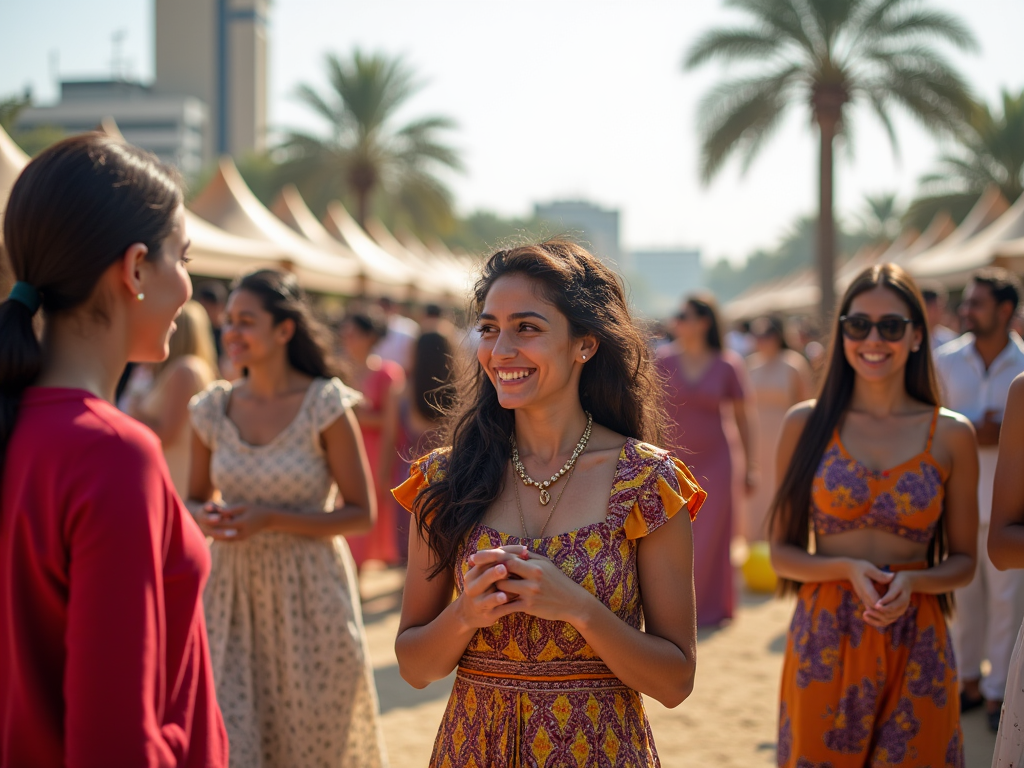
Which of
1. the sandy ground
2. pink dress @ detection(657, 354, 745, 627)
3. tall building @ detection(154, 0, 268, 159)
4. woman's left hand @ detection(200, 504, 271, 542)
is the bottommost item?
the sandy ground

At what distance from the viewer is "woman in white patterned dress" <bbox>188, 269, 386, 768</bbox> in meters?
3.53

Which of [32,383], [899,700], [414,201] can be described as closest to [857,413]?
[899,700]

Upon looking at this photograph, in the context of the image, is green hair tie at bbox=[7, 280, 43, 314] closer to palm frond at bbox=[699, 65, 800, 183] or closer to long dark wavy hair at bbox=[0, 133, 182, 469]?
long dark wavy hair at bbox=[0, 133, 182, 469]

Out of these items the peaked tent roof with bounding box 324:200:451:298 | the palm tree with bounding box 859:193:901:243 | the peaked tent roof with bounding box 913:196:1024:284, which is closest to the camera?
the peaked tent roof with bounding box 913:196:1024:284

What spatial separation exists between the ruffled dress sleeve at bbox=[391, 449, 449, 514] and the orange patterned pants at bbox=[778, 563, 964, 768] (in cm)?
148

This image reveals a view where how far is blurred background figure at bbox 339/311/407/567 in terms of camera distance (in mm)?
7660

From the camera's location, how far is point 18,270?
5.47ft

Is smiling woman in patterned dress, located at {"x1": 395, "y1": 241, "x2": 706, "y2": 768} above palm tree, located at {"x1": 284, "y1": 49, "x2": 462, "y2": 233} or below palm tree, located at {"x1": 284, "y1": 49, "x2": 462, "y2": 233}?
below

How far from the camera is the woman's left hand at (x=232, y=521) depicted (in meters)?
3.39

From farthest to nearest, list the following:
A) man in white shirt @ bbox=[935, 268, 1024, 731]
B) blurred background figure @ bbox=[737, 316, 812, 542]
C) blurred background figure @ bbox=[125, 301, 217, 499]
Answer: blurred background figure @ bbox=[737, 316, 812, 542]
man in white shirt @ bbox=[935, 268, 1024, 731]
blurred background figure @ bbox=[125, 301, 217, 499]

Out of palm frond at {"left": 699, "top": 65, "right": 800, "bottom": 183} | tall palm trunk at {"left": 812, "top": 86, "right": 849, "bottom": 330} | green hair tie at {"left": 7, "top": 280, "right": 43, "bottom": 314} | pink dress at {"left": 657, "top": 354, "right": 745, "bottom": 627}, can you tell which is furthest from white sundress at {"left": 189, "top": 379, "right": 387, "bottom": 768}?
palm frond at {"left": 699, "top": 65, "right": 800, "bottom": 183}

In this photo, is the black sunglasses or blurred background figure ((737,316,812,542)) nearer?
the black sunglasses

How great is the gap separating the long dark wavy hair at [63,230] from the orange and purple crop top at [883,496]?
2356mm

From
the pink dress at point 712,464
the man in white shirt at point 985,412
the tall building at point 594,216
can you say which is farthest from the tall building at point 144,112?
the man in white shirt at point 985,412
